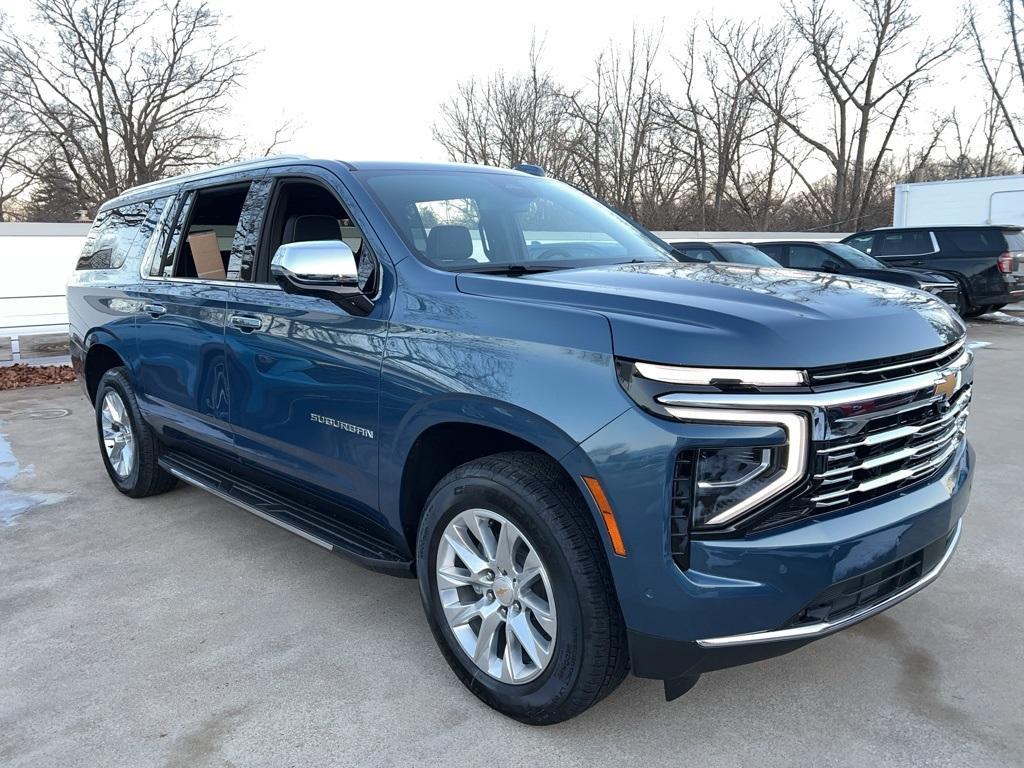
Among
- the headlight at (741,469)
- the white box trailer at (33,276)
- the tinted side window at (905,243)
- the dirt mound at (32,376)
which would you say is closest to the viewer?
the headlight at (741,469)

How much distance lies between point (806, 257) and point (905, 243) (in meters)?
2.97

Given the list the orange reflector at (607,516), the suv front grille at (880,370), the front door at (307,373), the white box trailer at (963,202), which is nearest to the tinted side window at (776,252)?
the white box trailer at (963,202)

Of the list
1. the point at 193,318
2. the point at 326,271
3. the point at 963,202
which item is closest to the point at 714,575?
the point at 326,271

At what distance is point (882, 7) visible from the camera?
36125 mm

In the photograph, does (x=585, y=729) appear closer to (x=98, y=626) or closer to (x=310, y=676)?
(x=310, y=676)

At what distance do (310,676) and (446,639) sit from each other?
554 mm

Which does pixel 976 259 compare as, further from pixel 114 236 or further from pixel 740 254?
pixel 114 236

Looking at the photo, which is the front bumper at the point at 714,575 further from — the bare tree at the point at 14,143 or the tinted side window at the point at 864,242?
the bare tree at the point at 14,143

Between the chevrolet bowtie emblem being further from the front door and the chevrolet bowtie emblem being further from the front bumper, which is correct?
the front door

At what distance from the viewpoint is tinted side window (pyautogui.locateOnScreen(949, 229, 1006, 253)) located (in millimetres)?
14320

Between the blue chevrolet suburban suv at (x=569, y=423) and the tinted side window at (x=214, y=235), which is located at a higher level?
the tinted side window at (x=214, y=235)

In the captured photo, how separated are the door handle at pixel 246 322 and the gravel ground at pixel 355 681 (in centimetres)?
119

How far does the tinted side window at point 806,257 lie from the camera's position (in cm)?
1376

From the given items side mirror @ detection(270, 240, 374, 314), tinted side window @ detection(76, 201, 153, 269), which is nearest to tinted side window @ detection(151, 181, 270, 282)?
tinted side window @ detection(76, 201, 153, 269)
